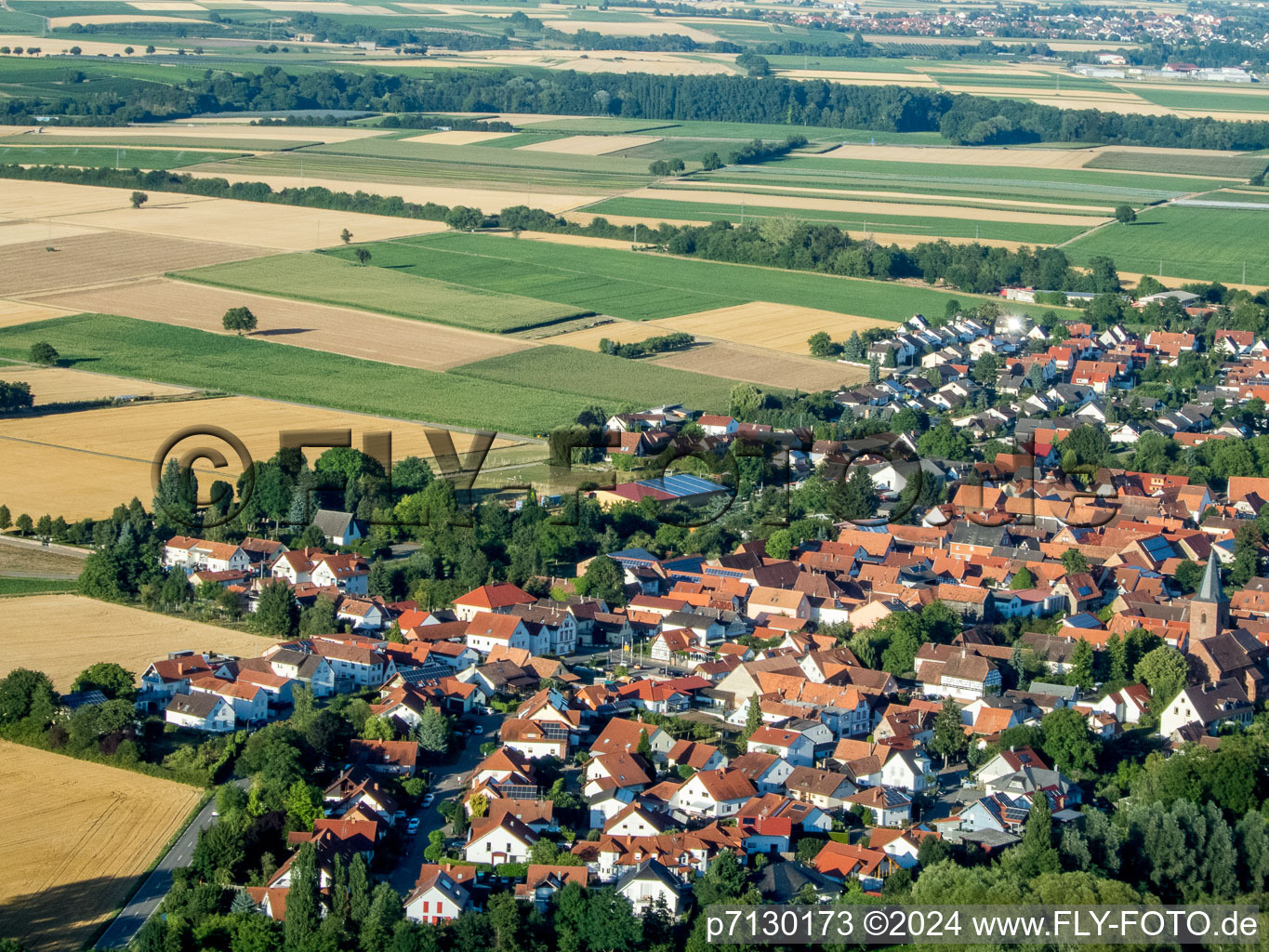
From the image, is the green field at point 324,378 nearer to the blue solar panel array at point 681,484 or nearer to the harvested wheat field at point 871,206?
the blue solar panel array at point 681,484

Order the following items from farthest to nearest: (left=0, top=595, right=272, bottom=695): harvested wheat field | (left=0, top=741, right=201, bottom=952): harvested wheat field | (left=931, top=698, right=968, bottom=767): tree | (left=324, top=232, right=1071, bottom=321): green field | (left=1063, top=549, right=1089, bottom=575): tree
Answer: (left=324, top=232, right=1071, bottom=321): green field < (left=1063, top=549, right=1089, bottom=575): tree < (left=0, top=595, right=272, bottom=695): harvested wheat field < (left=931, top=698, right=968, bottom=767): tree < (left=0, top=741, right=201, bottom=952): harvested wheat field

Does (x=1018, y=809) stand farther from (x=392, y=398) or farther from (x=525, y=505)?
(x=392, y=398)

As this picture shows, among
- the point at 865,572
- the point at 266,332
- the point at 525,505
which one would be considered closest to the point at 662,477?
the point at 525,505

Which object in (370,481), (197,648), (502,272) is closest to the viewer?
(197,648)

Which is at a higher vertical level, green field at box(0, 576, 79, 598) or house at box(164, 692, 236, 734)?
house at box(164, 692, 236, 734)

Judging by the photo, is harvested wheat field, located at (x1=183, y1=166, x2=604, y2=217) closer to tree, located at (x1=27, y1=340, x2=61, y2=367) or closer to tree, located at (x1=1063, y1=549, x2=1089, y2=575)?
tree, located at (x1=27, y1=340, x2=61, y2=367)

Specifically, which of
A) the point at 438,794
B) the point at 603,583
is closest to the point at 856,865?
the point at 438,794

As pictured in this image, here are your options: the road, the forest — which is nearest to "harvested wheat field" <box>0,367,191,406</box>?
the road
